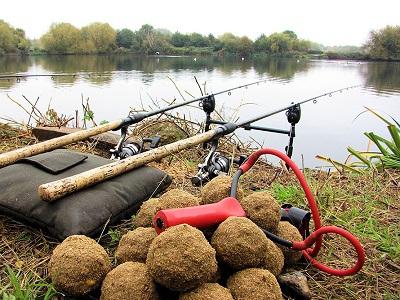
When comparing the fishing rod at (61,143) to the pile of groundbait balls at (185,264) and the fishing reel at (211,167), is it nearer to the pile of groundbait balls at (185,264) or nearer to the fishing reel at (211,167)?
the fishing reel at (211,167)

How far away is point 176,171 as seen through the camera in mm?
3357

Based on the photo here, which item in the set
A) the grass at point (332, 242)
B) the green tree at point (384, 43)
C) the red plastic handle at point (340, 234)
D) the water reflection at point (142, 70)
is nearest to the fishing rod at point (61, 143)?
the grass at point (332, 242)

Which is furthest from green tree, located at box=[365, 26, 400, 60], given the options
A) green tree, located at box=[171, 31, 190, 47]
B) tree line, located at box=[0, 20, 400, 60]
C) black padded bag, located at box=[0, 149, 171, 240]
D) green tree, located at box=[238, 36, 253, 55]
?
black padded bag, located at box=[0, 149, 171, 240]

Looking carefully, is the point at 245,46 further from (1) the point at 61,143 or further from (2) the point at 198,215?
(2) the point at 198,215

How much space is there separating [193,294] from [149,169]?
1273mm

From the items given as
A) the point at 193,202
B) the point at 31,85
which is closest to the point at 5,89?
the point at 31,85

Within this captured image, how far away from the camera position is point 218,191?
1.91 meters

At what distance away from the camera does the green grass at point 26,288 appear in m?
1.51

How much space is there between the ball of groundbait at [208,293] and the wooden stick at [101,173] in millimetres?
854

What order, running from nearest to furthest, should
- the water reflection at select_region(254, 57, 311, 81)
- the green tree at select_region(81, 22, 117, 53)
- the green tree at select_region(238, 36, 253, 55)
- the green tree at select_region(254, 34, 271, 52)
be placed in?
the water reflection at select_region(254, 57, 311, 81) < the green tree at select_region(81, 22, 117, 53) < the green tree at select_region(238, 36, 253, 55) < the green tree at select_region(254, 34, 271, 52)

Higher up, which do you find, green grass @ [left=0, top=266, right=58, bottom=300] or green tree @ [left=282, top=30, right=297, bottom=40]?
green tree @ [left=282, top=30, right=297, bottom=40]

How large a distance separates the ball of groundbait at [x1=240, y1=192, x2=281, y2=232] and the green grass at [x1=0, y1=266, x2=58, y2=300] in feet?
2.75

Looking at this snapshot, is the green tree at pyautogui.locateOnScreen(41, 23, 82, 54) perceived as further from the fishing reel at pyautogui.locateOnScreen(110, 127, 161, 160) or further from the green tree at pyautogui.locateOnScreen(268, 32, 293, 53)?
the fishing reel at pyautogui.locateOnScreen(110, 127, 161, 160)

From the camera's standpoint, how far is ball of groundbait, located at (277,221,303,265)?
1.81 metres
